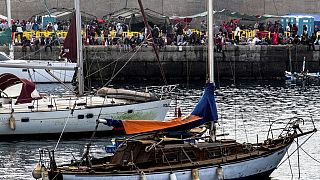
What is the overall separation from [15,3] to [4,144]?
41.7 m

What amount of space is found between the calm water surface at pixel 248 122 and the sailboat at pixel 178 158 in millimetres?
2933

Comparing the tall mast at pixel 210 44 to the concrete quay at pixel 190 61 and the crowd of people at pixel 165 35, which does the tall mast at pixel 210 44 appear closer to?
the concrete quay at pixel 190 61

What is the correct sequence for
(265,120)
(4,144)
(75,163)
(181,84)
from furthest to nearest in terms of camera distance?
(181,84)
(265,120)
(4,144)
(75,163)

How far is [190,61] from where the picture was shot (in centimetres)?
8950

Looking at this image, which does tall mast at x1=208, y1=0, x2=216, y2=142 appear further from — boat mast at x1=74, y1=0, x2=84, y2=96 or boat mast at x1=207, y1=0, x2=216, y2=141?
boat mast at x1=74, y1=0, x2=84, y2=96

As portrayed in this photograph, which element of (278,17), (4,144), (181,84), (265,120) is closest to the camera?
(4,144)

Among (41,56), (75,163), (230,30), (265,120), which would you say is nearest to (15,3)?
(41,56)

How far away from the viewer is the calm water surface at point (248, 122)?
52.3 m

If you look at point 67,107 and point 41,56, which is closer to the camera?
point 67,107

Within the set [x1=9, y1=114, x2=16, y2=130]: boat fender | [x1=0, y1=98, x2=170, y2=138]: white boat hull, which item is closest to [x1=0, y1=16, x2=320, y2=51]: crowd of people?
[x1=0, y1=98, x2=170, y2=138]: white boat hull

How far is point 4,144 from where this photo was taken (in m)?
58.4

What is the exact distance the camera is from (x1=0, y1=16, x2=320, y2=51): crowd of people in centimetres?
8888

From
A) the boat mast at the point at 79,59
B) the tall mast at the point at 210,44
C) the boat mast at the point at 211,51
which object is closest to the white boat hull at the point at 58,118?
the boat mast at the point at 79,59

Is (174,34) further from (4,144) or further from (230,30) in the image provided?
(4,144)
